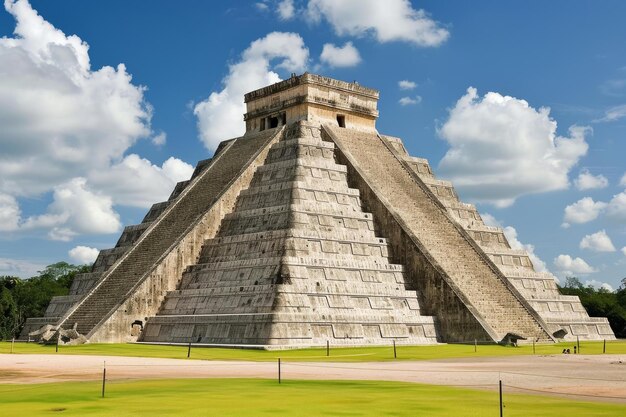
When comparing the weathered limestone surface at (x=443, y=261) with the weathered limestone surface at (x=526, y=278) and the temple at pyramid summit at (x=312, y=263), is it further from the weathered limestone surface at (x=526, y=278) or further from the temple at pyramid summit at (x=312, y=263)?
the weathered limestone surface at (x=526, y=278)

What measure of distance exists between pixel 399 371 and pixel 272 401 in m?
8.52

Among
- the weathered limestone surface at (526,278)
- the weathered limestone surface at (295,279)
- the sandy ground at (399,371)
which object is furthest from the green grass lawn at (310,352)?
the weathered limestone surface at (526,278)

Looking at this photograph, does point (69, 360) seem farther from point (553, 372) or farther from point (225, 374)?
point (553, 372)

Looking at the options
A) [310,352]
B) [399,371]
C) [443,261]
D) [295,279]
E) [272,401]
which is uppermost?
[443,261]

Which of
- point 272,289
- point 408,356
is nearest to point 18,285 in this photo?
point 272,289

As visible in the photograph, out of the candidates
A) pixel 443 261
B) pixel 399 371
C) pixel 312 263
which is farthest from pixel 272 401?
pixel 443 261

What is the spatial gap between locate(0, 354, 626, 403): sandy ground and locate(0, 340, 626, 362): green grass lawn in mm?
2141

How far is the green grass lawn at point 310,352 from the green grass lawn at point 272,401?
34.9 ft

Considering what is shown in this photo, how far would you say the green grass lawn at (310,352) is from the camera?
30.7 m

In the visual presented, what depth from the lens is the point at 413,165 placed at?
5212 cm

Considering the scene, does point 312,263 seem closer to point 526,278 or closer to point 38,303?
point 526,278

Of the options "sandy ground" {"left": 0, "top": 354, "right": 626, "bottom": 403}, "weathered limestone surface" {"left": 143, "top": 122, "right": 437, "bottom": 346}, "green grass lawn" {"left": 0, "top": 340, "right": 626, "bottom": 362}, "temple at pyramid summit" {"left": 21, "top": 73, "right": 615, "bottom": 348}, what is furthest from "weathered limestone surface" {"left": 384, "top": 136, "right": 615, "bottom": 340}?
"sandy ground" {"left": 0, "top": 354, "right": 626, "bottom": 403}

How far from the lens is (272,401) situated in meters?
16.3

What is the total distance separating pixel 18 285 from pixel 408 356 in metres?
52.4
